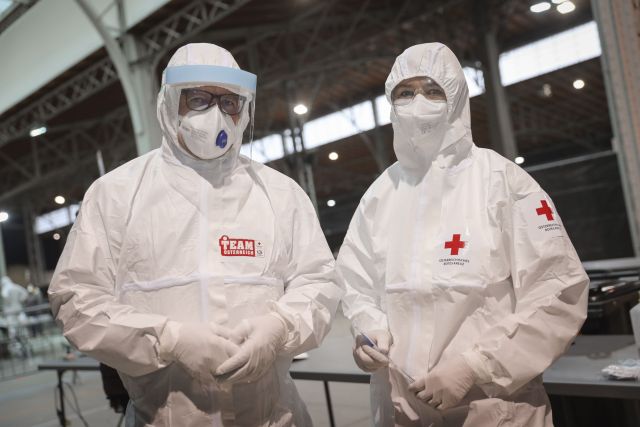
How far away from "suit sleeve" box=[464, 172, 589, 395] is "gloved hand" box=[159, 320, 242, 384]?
66 cm

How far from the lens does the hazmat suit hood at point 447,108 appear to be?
1.82m

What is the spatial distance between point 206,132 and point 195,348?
0.64 metres

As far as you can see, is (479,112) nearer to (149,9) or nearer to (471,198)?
(149,9)

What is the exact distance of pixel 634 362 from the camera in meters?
2.00

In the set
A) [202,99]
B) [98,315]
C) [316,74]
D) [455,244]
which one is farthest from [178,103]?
[316,74]

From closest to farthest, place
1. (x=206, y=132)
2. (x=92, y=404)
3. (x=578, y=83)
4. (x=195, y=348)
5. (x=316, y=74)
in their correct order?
1. (x=195, y=348)
2. (x=206, y=132)
3. (x=92, y=404)
4. (x=316, y=74)
5. (x=578, y=83)

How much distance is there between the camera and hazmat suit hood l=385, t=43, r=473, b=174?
1.82 meters

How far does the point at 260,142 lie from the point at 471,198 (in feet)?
57.0

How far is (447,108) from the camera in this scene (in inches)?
71.7

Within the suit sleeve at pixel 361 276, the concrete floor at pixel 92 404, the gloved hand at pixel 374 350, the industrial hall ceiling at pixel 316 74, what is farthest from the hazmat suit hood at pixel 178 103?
the industrial hall ceiling at pixel 316 74

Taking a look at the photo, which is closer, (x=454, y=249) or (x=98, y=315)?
(x=98, y=315)

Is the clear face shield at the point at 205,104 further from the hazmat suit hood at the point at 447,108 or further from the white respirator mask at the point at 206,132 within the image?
the hazmat suit hood at the point at 447,108

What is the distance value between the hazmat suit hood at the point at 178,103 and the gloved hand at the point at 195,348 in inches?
20.5

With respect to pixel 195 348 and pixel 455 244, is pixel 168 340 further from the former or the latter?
pixel 455 244
